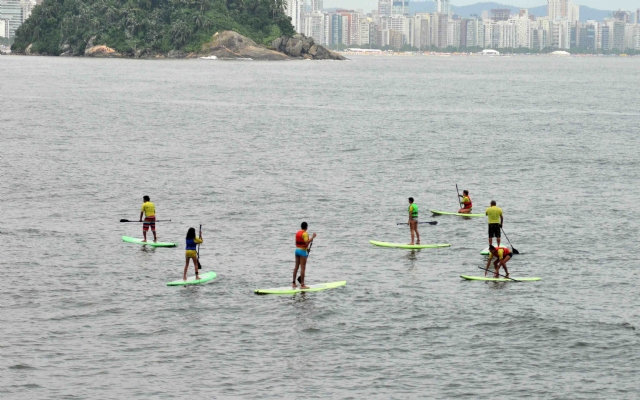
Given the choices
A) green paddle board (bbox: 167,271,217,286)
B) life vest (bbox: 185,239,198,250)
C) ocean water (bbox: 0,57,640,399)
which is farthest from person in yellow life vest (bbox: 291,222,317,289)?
life vest (bbox: 185,239,198,250)

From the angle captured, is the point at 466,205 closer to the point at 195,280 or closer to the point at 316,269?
the point at 316,269

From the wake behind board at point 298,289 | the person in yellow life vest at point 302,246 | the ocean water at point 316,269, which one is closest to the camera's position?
the ocean water at point 316,269

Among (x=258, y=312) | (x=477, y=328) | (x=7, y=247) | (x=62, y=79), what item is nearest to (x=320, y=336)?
(x=258, y=312)

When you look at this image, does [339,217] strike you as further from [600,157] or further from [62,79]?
[62,79]

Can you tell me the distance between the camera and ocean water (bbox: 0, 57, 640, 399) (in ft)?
96.7

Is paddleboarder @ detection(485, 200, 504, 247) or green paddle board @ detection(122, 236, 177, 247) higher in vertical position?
paddleboarder @ detection(485, 200, 504, 247)

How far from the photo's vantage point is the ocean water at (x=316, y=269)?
29469 mm

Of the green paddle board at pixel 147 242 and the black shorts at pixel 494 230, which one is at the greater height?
the black shorts at pixel 494 230

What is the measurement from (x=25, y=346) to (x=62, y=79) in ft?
527

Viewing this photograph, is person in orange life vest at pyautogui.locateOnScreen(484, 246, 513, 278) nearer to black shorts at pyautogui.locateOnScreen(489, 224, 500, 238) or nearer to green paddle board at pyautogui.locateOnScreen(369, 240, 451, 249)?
black shorts at pyautogui.locateOnScreen(489, 224, 500, 238)

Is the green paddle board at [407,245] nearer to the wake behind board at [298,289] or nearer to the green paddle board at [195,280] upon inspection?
the wake behind board at [298,289]

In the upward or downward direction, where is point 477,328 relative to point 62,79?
downward

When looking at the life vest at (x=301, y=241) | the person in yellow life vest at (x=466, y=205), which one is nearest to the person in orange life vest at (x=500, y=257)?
the life vest at (x=301, y=241)

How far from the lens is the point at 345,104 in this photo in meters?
143
